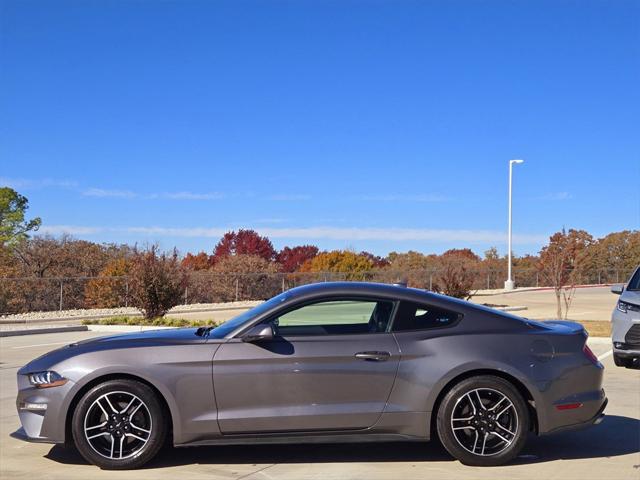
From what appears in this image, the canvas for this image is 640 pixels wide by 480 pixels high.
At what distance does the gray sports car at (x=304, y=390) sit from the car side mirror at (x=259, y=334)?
0.02 m

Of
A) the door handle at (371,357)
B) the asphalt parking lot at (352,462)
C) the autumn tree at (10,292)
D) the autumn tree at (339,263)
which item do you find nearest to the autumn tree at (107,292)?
the autumn tree at (10,292)

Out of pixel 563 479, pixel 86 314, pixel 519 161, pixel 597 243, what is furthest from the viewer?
pixel 597 243

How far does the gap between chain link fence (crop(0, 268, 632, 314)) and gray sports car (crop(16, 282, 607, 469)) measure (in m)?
16.4

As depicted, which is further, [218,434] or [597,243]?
[597,243]

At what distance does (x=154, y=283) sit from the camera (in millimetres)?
19203

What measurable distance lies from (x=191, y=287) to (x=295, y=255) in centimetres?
2320

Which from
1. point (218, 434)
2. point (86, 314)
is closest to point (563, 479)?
point (218, 434)

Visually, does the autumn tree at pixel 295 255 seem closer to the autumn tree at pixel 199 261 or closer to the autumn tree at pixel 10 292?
the autumn tree at pixel 199 261

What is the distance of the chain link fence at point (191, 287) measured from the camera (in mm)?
27094

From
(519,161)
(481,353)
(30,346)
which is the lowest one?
(30,346)

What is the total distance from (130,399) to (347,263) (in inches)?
1514

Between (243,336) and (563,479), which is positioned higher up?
(243,336)

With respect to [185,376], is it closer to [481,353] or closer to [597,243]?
[481,353]

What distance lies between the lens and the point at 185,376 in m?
5.60
